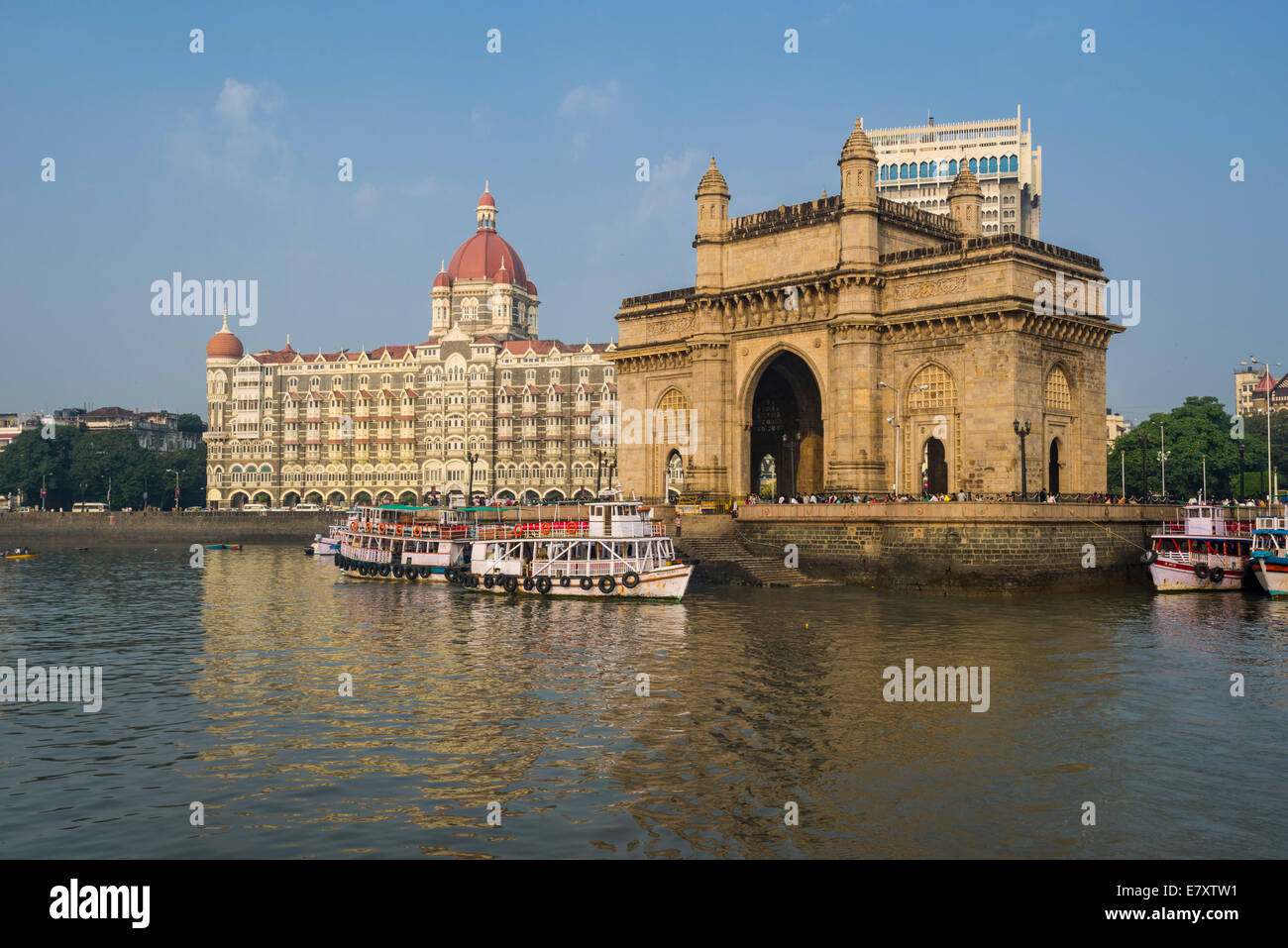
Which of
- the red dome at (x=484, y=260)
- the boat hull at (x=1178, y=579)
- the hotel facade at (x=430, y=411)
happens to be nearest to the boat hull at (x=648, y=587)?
the boat hull at (x=1178, y=579)

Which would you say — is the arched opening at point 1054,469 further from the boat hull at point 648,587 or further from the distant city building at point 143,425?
the distant city building at point 143,425

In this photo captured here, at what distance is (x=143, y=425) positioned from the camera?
621 feet

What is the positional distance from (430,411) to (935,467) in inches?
3608

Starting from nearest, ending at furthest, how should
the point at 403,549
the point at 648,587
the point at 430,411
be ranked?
1. the point at 648,587
2. the point at 403,549
3. the point at 430,411

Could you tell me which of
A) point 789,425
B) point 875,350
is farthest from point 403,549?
point 875,350

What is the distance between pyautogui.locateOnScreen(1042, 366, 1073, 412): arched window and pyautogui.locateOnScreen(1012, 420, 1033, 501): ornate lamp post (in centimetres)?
349

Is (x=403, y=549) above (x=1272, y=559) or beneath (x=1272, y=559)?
beneath

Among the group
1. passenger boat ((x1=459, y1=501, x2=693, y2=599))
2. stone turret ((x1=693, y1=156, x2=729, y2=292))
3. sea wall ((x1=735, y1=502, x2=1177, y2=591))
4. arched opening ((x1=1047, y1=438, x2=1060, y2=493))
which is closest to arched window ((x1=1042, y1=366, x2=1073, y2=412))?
arched opening ((x1=1047, y1=438, x2=1060, y2=493))

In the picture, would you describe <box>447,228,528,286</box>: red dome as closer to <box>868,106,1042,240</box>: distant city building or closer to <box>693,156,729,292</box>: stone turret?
<box>868,106,1042,240</box>: distant city building

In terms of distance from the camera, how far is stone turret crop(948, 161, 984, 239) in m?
61.5

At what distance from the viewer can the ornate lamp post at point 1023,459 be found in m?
47.8

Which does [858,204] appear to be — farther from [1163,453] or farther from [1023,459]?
[1163,453]
